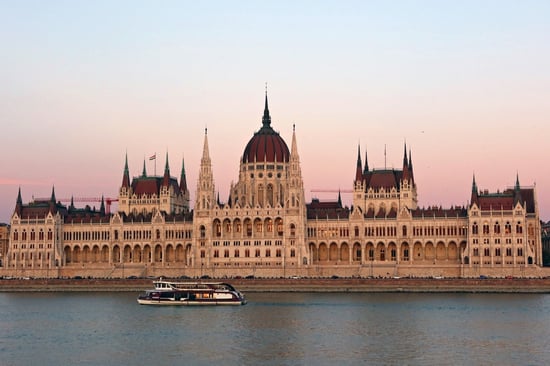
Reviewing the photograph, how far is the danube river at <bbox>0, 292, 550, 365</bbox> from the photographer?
76438mm

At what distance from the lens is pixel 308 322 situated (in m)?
99.6

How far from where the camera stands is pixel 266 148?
186m

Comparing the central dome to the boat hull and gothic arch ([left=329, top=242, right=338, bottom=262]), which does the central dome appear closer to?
gothic arch ([left=329, top=242, right=338, bottom=262])

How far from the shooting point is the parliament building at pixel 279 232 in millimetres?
162375

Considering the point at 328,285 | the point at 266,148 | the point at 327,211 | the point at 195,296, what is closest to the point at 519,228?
the point at 327,211

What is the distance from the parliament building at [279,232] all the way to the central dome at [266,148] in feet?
0.59

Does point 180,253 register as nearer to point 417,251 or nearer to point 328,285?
point 328,285

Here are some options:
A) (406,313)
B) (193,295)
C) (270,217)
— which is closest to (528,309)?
(406,313)

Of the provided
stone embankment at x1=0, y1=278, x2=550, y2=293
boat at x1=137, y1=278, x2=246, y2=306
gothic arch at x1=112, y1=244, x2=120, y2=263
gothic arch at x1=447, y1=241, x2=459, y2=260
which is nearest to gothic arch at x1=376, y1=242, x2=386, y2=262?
gothic arch at x1=447, y1=241, x2=459, y2=260

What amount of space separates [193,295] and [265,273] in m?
43.7

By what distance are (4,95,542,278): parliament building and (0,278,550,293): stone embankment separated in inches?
510

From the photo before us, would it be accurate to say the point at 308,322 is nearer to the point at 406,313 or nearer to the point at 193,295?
the point at 406,313

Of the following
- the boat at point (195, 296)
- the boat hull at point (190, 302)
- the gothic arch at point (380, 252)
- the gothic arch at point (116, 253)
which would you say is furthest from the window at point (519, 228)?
the gothic arch at point (116, 253)

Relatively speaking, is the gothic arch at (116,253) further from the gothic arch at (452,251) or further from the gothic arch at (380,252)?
the gothic arch at (452,251)
